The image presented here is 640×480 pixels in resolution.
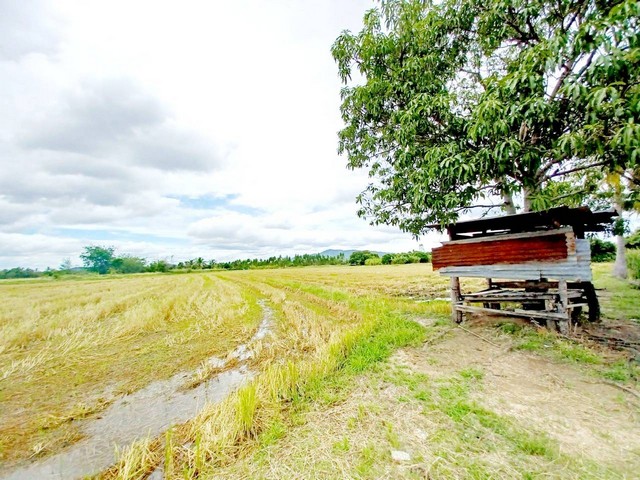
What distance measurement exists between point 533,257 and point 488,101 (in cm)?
390

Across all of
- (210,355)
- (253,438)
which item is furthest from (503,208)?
(210,355)

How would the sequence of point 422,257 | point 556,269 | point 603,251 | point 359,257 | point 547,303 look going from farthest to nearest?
point 359,257 < point 422,257 < point 603,251 < point 547,303 < point 556,269

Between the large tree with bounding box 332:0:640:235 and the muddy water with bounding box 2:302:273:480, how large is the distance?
5898mm

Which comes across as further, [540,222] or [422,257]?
[422,257]

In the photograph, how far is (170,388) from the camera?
211 inches

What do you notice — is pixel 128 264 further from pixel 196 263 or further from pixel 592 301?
pixel 592 301

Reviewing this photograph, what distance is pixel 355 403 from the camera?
4.06 m

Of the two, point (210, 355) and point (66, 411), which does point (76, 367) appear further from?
point (210, 355)

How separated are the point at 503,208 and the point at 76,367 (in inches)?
479

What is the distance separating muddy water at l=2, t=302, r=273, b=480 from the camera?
325cm

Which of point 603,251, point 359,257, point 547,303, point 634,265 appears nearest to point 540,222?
point 547,303

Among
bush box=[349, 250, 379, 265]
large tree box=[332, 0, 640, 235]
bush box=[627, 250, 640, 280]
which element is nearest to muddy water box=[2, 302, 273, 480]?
large tree box=[332, 0, 640, 235]

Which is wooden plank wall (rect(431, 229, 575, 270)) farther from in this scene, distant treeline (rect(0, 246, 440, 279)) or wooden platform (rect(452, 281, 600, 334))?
distant treeline (rect(0, 246, 440, 279))

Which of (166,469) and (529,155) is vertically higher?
(529,155)
